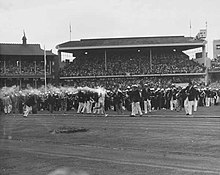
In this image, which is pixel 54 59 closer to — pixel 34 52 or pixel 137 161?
pixel 34 52

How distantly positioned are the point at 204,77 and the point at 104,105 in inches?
1249

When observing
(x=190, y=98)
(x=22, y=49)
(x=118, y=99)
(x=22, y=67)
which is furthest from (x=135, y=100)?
(x=22, y=49)

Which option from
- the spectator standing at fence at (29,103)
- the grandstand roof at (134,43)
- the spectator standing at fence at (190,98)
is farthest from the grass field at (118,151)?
the grandstand roof at (134,43)

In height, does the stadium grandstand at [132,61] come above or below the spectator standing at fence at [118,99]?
above

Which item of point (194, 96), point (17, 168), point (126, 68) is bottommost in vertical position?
point (17, 168)

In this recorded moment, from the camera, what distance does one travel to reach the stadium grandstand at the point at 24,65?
5812 centimetres

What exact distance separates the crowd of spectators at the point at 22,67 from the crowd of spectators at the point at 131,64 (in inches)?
135

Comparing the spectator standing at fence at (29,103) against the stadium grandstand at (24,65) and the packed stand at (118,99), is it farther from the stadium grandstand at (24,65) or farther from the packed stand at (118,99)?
the stadium grandstand at (24,65)

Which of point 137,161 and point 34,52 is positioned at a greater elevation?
point 34,52

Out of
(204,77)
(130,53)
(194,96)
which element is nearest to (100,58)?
(130,53)

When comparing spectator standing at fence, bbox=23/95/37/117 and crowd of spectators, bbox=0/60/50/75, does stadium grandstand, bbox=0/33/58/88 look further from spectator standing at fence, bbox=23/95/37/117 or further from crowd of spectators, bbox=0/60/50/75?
spectator standing at fence, bbox=23/95/37/117

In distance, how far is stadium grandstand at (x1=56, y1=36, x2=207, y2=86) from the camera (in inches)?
2325

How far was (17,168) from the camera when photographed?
918 centimetres

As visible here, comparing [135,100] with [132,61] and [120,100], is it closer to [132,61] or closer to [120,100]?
[120,100]
